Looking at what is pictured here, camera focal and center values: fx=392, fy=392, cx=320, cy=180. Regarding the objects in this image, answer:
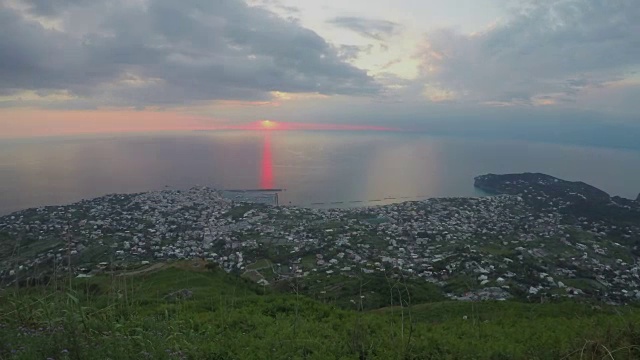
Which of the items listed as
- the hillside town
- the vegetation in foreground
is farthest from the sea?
the vegetation in foreground

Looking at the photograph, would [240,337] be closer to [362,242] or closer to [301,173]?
[362,242]

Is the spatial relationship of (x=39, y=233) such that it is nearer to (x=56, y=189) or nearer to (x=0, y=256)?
(x=0, y=256)

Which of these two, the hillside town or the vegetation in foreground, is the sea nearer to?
the hillside town

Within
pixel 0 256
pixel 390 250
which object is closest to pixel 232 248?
pixel 390 250

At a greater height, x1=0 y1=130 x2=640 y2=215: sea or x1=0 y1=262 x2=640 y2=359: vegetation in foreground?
x1=0 y1=262 x2=640 y2=359: vegetation in foreground

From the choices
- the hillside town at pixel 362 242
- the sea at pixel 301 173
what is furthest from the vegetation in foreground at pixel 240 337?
the sea at pixel 301 173

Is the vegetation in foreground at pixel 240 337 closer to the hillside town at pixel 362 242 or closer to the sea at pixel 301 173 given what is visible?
the hillside town at pixel 362 242

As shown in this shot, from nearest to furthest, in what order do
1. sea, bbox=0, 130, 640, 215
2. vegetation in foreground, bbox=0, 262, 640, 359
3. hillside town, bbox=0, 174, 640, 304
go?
vegetation in foreground, bbox=0, 262, 640, 359, hillside town, bbox=0, 174, 640, 304, sea, bbox=0, 130, 640, 215

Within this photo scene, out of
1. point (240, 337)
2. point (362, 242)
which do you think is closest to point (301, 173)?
point (362, 242)

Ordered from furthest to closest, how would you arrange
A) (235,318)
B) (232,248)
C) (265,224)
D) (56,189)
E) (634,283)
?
(56,189), (265,224), (232,248), (634,283), (235,318)
